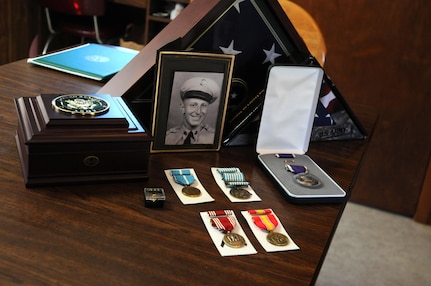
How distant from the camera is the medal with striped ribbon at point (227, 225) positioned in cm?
75

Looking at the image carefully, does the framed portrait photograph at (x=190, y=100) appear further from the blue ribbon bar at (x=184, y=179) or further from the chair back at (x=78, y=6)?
the chair back at (x=78, y=6)

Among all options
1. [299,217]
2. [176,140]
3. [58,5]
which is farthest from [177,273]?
[58,5]

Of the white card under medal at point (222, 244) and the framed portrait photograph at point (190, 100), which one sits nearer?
the white card under medal at point (222, 244)

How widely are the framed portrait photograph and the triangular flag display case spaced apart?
37mm

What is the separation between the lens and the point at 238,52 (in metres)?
1.07

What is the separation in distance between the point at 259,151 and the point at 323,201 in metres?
0.20

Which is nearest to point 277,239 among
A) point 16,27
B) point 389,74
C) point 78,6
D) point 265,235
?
point 265,235

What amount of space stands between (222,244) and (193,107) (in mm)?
338

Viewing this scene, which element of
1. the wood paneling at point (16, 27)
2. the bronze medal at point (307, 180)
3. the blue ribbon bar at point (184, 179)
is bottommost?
the wood paneling at point (16, 27)

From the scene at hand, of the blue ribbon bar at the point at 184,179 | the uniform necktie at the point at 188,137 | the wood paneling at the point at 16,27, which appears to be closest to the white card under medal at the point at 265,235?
the blue ribbon bar at the point at 184,179

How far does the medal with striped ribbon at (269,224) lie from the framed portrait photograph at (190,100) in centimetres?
24

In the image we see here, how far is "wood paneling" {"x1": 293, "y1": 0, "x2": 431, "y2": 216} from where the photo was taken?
7.34ft

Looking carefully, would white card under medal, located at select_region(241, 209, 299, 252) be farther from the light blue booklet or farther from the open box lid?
the light blue booklet

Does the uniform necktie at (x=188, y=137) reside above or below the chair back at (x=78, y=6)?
above
